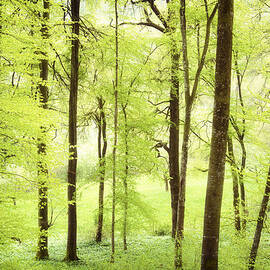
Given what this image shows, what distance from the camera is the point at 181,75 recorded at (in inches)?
351

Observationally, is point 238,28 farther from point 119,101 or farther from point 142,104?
point 119,101

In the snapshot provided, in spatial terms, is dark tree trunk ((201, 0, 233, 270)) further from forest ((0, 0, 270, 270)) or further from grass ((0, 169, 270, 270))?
grass ((0, 169, 270, 270))

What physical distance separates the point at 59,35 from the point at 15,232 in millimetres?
4537

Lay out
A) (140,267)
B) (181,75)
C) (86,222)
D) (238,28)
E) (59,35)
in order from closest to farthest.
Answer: (59,35) → (140,267) → (238,28) → (181,75) → (86,222)

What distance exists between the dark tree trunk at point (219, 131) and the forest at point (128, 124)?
2 cm

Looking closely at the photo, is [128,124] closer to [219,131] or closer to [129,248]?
[219,131]

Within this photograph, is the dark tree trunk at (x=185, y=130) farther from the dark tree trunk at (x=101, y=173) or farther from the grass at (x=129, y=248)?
the dark tree trunk at (x=101, y=173)

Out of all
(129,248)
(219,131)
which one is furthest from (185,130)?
(129,248)

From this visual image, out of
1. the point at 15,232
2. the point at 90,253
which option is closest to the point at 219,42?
the point at 15,232

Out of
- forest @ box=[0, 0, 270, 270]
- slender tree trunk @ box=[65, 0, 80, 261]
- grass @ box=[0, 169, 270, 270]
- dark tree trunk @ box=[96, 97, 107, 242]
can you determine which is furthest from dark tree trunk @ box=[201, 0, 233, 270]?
dark tree trunk @ box=[96, 97, 107, 242]

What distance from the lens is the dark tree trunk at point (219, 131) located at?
15.7 feet

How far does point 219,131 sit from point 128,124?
15.2 ft

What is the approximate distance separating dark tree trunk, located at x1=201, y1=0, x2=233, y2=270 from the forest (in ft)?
0.06

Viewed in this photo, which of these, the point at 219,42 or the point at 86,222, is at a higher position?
the point at 219,42
